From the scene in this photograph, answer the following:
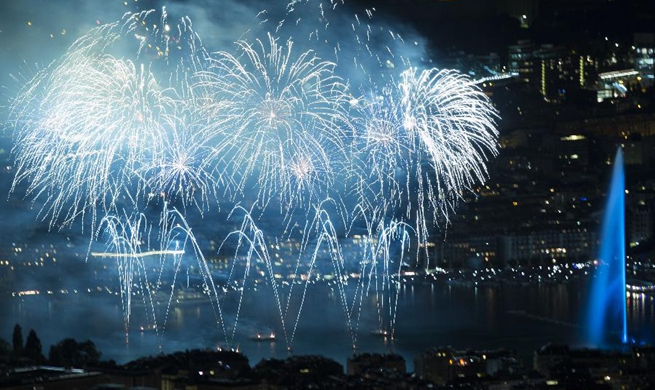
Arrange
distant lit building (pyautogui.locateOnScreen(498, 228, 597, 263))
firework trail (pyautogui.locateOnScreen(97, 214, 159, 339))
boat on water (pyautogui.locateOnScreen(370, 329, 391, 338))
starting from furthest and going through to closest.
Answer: distant lit building (pyautogui.locateOnScreen(498, 228, 597, 263)), firework trail (pyautogui.locateOnScreen(97, 214, 159, 339)), boat on water (pyautogui.locateOnScreen(370, 329, 391, 338))

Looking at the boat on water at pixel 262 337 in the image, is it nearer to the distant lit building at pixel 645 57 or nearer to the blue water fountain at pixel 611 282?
the blue water fountain at pixel 611 282

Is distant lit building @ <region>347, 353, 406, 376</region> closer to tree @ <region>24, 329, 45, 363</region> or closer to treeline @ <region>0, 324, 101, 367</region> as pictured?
treeline @ <region>0, 324, 101, 367</region>

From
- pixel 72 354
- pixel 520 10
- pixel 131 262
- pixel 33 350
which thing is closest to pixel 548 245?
pixel 131 262

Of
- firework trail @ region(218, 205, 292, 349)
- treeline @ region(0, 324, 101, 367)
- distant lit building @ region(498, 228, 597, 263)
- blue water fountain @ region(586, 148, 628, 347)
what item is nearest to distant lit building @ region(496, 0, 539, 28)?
blue water fountain @ region(586, 148, 628, 347)

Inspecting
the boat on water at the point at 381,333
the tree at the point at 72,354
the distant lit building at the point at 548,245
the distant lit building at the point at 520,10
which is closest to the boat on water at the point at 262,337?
the boat on water at the point at 381,333

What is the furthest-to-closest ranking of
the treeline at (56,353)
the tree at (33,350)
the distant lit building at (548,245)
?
the distant lit building at (548,245) < the tree at (33,350) < the treeline at (56,353)

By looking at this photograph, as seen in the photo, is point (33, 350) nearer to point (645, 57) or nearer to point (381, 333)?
point (381, 333)
